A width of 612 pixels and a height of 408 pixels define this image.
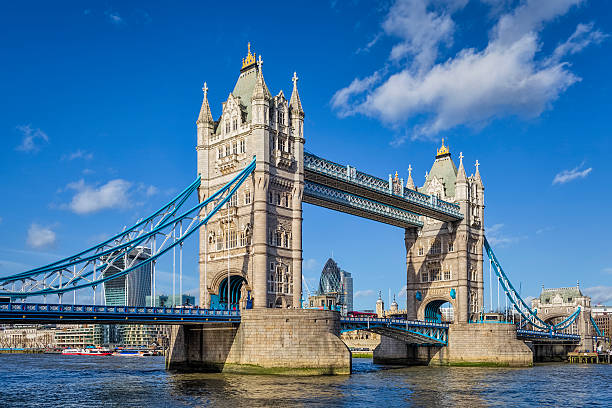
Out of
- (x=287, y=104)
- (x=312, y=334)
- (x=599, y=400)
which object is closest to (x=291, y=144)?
→ (x=287, y=104)

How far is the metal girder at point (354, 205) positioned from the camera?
76.6m

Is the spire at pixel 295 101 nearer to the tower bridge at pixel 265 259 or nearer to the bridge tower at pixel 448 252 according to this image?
the tower bridge at pixel 265 259

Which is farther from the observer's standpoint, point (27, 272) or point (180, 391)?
point (27, 272)

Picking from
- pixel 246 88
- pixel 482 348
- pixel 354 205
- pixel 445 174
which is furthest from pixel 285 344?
pixel 445 174

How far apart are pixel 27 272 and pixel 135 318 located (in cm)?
894

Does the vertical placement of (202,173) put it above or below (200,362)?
above

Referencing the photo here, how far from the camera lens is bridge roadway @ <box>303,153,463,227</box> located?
250 feet

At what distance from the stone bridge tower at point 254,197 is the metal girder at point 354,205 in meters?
5.53

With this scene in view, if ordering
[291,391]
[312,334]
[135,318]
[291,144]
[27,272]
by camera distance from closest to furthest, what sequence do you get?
[291,391], [27,272], [135,318], [312,334], [291,144]

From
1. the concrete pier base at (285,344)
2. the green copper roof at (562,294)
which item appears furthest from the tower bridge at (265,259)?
the green copper roof at (562,294)

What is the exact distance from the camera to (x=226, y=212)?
70062 millimetres

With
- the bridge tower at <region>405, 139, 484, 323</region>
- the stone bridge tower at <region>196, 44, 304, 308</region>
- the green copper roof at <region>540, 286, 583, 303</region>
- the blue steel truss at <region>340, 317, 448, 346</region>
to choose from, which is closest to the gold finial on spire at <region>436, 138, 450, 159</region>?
the bridge tower at <region>405, 139, 484, 323</region>

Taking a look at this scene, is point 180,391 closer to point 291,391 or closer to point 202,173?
point 291,391

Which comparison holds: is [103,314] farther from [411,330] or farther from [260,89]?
[411,330]
